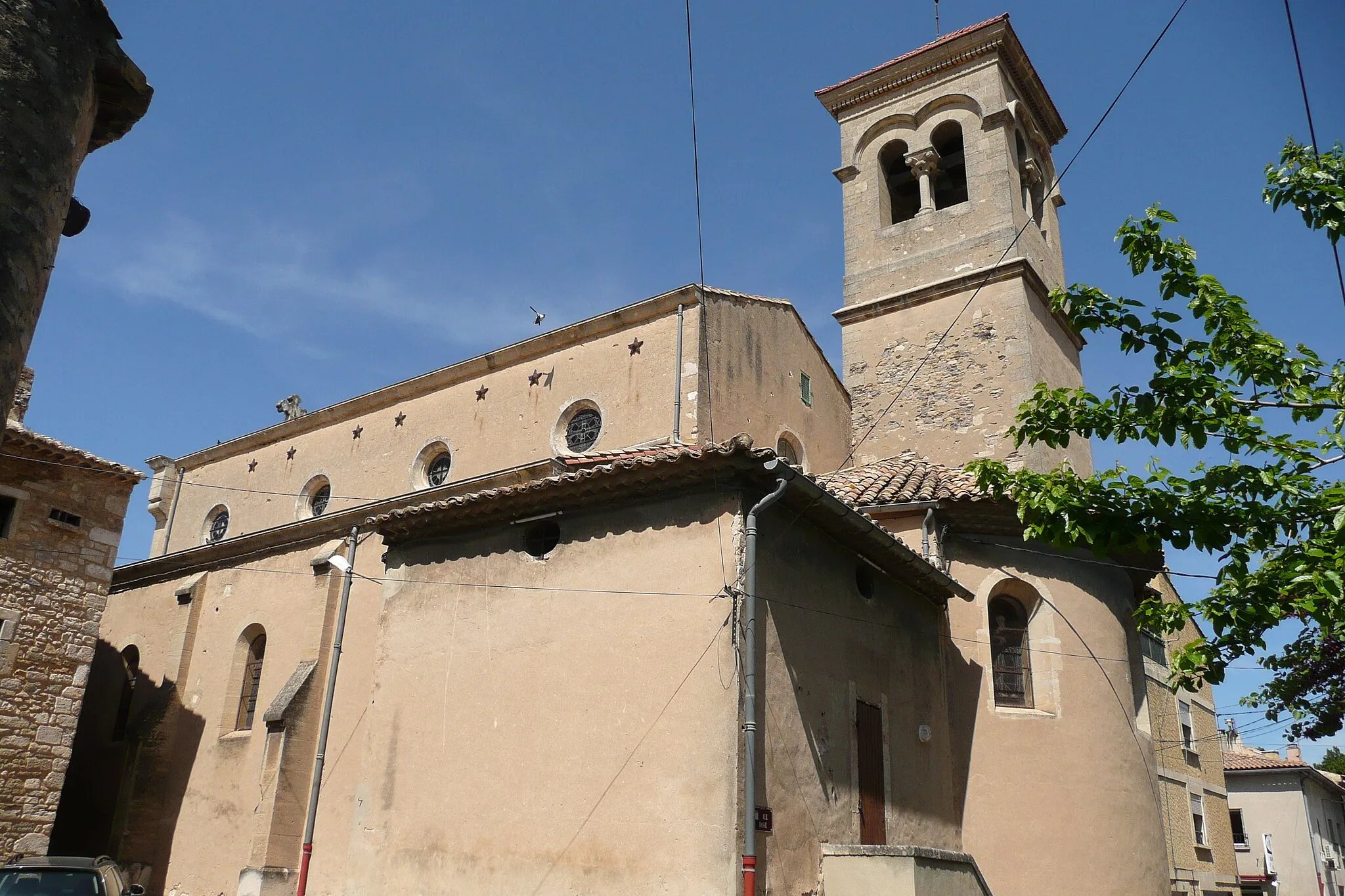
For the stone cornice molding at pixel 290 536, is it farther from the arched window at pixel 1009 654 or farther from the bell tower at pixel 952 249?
the arched window at pixel 1009 654

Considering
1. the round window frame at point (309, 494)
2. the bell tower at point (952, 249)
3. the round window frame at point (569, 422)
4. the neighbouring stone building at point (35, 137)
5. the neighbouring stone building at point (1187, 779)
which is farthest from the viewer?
the round window frame at point (309, 494)

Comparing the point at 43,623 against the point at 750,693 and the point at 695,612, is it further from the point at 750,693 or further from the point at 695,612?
the point at 750,693

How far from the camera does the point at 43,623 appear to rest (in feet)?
50.6

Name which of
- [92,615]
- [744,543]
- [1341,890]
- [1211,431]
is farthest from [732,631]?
[1341,890]

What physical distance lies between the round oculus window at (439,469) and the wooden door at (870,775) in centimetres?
1004

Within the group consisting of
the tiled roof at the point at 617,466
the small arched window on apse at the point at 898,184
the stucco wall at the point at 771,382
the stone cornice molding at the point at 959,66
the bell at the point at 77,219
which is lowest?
the bell at the point at 77,219

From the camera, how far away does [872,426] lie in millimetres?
18875

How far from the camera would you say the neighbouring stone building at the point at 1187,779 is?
16.6m

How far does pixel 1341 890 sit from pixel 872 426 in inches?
1158

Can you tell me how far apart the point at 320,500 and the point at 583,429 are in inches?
283

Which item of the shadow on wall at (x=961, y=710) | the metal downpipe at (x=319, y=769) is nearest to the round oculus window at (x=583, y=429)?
the metal downpipe at (x=319, y=769)

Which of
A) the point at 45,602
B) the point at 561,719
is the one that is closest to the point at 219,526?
the point at 45,602

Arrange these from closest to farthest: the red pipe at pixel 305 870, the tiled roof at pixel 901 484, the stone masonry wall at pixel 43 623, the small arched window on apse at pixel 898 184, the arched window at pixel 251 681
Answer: the red pipe at pixel 305 870 < the tiled roof at pixel 901 484 < the stone masonry wall at pixel 43 623 < the arched window at pixel 251 681 < the small arched window on apse at pixel 898 184

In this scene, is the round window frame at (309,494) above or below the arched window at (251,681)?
above
